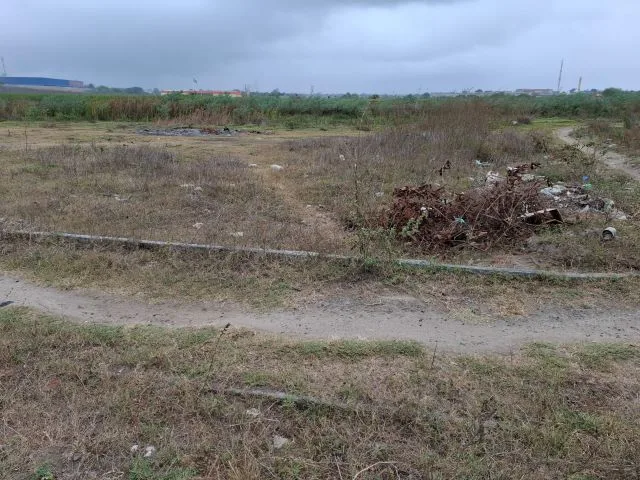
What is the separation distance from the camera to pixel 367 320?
3.59 m

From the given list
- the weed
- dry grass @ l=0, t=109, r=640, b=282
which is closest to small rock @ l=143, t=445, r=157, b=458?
the weed

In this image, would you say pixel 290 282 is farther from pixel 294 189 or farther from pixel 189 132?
pixel 189 132

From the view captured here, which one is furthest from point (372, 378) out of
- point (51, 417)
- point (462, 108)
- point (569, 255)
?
point (462, 108)

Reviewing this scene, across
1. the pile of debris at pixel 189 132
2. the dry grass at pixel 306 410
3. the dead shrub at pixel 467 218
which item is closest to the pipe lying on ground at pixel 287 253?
the dead shrub at pixel 467 218

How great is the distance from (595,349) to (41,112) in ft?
99.7

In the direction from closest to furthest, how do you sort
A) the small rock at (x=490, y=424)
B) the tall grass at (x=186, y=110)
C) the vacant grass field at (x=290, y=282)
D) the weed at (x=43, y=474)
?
the weed at (x=43, y=474) < the small rock at (x=490, y=424) < the vacant grass field at (x=290, y=282) < the tall grass at (x=186, y=110)

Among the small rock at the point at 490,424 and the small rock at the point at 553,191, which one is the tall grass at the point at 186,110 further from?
the small rock at the point at 490,424

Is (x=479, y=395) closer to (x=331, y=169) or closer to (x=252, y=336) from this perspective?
(x=252, y=336)

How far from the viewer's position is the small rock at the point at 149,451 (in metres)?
2.22

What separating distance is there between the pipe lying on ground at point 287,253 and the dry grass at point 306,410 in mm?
1185

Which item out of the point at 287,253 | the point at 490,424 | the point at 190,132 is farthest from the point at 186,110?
the point at 490,424

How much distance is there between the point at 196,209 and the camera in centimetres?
661

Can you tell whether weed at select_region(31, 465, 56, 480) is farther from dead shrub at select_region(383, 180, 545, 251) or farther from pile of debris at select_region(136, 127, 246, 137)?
pile of debris at select_region(136, 127, 246, 137)

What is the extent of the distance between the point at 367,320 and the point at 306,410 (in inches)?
47.5
